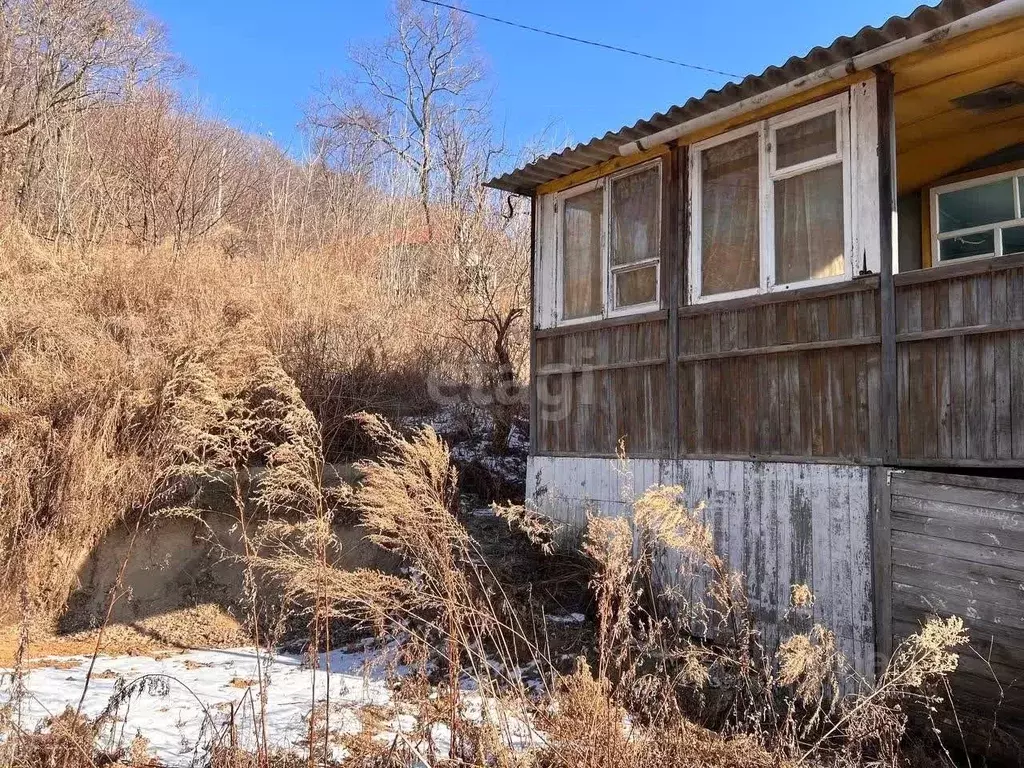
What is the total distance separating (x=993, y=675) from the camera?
4.37 m

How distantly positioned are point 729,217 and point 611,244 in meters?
1.35

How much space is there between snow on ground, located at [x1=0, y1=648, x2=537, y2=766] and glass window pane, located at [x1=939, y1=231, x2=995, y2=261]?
20.4 feet

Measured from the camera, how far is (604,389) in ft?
24.0

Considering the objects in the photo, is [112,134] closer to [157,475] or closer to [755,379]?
[157,475]

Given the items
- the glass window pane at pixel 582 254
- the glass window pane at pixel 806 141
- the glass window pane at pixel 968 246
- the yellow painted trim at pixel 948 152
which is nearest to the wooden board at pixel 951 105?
the yellow painted trim at pixel 948 152

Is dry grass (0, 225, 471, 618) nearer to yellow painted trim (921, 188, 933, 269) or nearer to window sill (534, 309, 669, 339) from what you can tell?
window sill (534, 309, 669, 339)

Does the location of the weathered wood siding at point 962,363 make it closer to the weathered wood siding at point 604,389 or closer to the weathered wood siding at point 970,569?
the weathered wood siding at point 970,569

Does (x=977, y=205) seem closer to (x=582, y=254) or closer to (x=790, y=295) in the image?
(x=790, y=295)

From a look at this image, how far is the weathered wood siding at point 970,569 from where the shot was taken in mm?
4383

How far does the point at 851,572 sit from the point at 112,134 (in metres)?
17.2

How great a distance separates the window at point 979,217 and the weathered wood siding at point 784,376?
219 cm

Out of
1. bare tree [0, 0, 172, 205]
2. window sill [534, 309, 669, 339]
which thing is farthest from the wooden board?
bare tree [0, 0, 172, 205]

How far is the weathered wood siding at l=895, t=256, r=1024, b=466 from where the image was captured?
4.59 metres

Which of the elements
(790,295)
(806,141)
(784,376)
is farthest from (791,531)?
(806,141)
